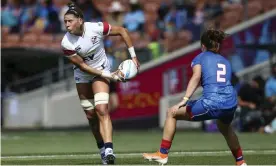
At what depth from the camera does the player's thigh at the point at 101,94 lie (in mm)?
13633

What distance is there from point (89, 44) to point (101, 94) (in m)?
0.75

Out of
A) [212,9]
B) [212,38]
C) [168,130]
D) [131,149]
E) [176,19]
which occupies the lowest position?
[131,149]

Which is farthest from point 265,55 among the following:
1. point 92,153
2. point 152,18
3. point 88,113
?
point 88,113

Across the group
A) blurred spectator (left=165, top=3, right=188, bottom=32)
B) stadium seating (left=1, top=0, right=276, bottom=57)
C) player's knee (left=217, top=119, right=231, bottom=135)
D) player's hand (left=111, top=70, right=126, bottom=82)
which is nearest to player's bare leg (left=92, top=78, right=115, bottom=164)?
player's hand (left=111, top=70, right=126, bottom=82)

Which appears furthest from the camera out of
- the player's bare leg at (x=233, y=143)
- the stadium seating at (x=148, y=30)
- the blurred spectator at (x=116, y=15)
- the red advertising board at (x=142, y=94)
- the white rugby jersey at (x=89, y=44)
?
the blurred spectator at (x=116, y=15)

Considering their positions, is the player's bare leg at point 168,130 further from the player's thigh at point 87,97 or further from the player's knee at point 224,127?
the player's thigh at point 87,97

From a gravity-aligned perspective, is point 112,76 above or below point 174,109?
above

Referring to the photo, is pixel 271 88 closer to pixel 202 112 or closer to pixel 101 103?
pixel 101 103

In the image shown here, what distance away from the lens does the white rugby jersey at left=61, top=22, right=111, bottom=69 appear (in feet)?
44.9

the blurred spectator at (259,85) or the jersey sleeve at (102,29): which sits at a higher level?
the jersey sleeve at (102,29)

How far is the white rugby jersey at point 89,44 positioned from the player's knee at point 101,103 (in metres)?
0.44

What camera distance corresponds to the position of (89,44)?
13.8 m

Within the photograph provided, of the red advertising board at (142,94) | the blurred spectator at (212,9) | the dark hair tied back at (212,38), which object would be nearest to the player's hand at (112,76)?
the dark hair tied back at (212,38)

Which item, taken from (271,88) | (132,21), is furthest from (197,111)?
(132,21)
